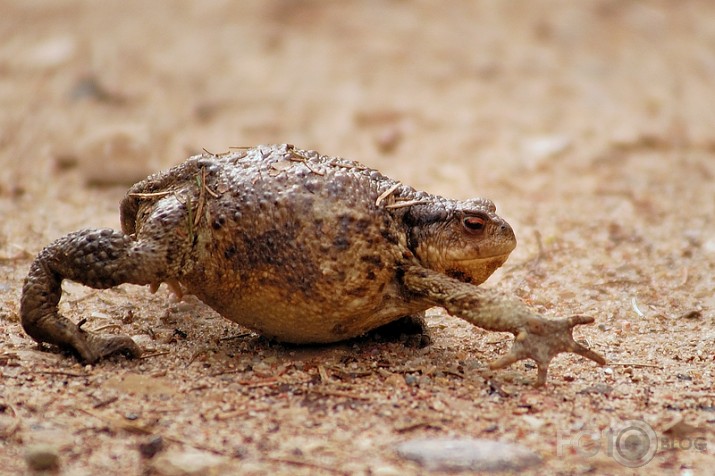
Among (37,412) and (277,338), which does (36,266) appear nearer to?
(37,412)

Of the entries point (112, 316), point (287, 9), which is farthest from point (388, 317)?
point (287, 9)

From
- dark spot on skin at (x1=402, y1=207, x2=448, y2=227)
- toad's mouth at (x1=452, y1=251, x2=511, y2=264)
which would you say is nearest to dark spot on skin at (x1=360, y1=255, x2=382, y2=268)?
dark spot on skin at (x1=402, y1=207, x2=448, y2=227)

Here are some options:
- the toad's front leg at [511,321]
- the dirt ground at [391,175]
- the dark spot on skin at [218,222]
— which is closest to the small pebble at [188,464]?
the dirt ground at [391,175]

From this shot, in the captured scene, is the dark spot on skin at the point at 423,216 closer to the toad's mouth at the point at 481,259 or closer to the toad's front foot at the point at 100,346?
the toad's mouth at the point at 481,259

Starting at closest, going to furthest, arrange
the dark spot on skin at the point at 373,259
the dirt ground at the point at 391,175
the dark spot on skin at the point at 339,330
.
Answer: the dirt ground at the point at 391,175, the dark spot on skin at the point at 373,259, the dark spot on skin at the point at 339,330

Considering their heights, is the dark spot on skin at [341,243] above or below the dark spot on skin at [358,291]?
above

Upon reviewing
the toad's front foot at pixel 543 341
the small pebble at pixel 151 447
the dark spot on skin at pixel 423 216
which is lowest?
the small pebble at pixel 151 447

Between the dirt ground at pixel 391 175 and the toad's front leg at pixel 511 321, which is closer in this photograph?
the dirt ground at pixel 391 175

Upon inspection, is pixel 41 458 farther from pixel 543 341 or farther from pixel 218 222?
pixel 543 341
